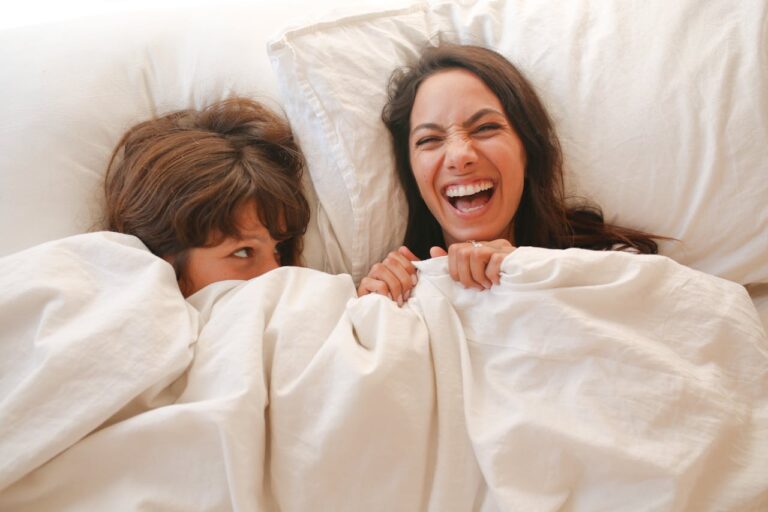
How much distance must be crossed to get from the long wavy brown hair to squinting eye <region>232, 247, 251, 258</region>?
0.30 metres

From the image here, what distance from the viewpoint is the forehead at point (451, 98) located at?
3.52 feet

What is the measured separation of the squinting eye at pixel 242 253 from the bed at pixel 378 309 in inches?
2.7

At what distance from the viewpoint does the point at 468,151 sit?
40.4 inches

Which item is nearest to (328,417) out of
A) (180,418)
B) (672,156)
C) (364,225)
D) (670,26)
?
(180,418)

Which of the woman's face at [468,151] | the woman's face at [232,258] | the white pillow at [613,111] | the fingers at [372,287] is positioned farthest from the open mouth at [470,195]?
the woman's face at [232,258]

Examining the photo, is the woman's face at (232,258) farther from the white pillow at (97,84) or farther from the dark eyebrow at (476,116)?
the dark eyebrow at (476,116)

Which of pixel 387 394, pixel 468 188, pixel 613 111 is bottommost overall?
pixel 387 394

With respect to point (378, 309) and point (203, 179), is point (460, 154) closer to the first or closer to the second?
point (378, 309)

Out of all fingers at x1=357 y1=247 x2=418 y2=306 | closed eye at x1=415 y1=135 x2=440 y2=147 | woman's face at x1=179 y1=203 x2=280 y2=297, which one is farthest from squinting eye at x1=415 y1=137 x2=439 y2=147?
woman's face at x1=179 y1=203 x2=280 y2=297

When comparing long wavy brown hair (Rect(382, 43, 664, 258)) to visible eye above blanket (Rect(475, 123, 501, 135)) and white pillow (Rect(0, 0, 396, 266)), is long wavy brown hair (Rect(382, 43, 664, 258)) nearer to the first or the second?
visible eye above blanket (Rect(475, 123, 501, 135))

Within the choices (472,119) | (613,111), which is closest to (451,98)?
(472,119)

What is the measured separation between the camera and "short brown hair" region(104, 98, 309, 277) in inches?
39.3

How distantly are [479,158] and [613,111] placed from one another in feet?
0.76

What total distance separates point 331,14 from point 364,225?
384 millimetres
